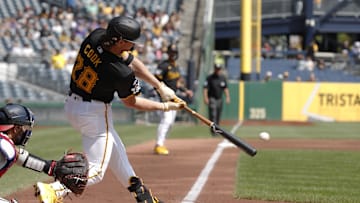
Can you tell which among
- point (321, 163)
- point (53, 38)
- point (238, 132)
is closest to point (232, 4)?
point (53, 38)

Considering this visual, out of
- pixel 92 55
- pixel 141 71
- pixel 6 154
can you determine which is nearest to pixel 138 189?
pixel 141 71

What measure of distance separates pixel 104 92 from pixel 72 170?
0.82m

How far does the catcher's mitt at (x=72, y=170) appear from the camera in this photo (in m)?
5.61

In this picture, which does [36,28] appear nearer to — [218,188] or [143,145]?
[143,145]

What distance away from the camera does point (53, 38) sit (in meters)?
28.0

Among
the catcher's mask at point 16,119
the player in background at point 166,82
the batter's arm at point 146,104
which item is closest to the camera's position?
the catcher's mask at point 16,119

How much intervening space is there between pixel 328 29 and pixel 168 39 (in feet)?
29.4

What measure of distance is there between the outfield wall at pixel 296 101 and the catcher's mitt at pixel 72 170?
21.6 m

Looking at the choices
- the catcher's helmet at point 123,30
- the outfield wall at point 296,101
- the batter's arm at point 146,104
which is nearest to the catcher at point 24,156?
the batter's arm at point 146,104

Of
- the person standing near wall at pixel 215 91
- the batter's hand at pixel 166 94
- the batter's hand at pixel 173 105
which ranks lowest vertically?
the person standing near wall at pixel 215 91

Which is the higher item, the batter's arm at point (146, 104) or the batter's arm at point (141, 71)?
the batter's arm at point (141, 71)

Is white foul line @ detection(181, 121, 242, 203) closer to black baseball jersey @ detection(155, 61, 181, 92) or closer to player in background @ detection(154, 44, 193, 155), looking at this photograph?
player in background @ detection(154, 44, 193, 155)

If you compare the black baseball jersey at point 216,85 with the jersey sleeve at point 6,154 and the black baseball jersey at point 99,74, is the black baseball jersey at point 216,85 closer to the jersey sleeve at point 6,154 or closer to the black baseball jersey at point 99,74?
the black baseball jersey at point 99,74

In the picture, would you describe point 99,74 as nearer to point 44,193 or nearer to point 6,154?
point 44,193
